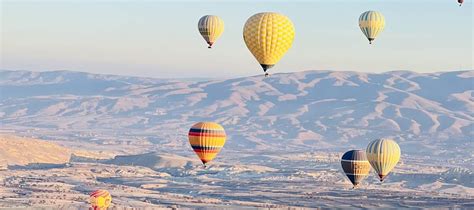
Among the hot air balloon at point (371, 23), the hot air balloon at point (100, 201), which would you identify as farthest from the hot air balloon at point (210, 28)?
the hot air balloon at point (100, 201)

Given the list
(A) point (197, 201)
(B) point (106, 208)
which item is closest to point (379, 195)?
(A) point (197, 201)

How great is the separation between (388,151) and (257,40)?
19.4 metres

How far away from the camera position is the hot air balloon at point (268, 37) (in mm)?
76000

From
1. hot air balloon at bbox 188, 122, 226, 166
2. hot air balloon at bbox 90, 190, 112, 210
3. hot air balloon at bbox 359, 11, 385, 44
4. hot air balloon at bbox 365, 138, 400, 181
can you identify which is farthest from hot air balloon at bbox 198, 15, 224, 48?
hot air balloon at bbox 90, 190, 112, 210

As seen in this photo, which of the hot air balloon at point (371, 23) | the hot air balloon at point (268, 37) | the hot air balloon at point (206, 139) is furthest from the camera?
the hot air balloon at point (371, 23)

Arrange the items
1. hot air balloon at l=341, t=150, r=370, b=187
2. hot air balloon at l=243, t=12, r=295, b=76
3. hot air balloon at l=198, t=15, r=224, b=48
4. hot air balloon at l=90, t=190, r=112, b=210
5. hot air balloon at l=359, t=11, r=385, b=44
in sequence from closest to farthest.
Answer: hot air balloon at l=243, t=12, r=295, b=76 → hot air balloon at l=341, t=150, r=370, b=187 → hot air balloon at l=198, t=15, r=224, b=48 → hot air balloon at l=359, t=11, r=385, b=44 → hot air balloon at l=90, t=190, r=112, b=210

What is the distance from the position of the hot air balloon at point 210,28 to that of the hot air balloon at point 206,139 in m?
10.1

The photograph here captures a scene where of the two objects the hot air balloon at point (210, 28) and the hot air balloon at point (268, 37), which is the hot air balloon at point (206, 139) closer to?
the hot air balloon at point (210, 28)

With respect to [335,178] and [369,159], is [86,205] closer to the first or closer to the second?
[369,159]

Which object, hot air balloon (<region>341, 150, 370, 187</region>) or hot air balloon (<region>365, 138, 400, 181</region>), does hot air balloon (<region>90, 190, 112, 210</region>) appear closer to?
hot air balloon (<region>341, 150, 370, 187</region>)

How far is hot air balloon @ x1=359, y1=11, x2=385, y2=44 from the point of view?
336ft

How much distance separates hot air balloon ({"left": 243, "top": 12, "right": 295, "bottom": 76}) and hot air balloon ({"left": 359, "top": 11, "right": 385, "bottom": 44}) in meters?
26.3

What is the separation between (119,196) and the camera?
149125mm

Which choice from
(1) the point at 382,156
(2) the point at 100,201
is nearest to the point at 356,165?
(1) the point at 382,156
